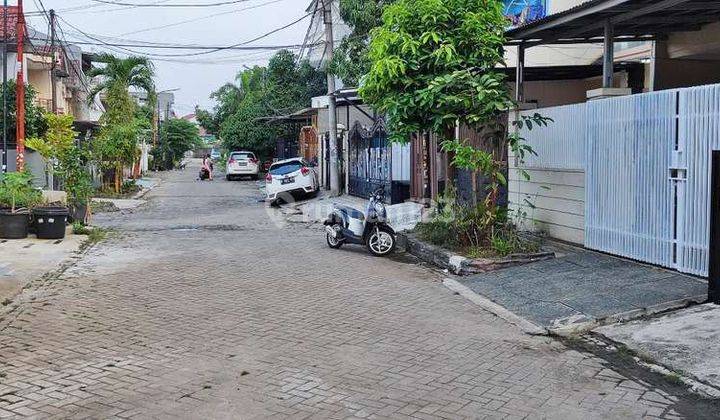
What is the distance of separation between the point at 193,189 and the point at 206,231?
728 inches

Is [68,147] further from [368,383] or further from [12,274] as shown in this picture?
[368,383]

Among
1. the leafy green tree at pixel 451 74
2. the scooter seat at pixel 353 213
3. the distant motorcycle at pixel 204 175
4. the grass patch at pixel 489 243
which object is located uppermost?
the leafy green tree at pixel 451 74

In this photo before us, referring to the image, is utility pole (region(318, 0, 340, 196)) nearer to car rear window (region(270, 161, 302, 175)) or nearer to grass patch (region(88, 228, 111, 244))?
car rear window (region(270, 161, 302, 175))

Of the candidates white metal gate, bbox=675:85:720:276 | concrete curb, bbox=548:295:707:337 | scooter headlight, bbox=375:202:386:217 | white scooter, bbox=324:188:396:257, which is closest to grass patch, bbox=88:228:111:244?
white scooter, bbox=324:188:396:257

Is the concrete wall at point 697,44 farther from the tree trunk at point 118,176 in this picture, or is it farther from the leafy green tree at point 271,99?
the leafy green tree at point 271,99

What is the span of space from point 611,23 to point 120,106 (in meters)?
24.4

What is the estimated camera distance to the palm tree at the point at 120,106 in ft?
92.3

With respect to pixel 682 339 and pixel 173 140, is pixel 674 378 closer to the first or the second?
pixel 682 339

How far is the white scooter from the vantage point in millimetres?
13258

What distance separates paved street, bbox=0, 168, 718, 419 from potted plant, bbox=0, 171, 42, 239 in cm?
427

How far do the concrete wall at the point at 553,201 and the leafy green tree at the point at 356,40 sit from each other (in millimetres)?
11109

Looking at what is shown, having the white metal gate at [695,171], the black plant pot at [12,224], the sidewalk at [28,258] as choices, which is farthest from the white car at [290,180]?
the white metal gate at [695,171]

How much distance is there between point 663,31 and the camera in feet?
47.1

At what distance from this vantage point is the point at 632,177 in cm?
991
